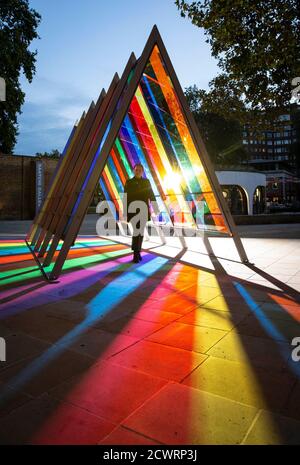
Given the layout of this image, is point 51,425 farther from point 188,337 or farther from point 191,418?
point 188,337

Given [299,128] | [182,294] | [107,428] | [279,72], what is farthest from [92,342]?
[299,128]

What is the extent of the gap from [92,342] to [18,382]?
0.76 m

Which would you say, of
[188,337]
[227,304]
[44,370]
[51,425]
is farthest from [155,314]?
[51,425]

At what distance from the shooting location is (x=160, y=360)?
250 cm


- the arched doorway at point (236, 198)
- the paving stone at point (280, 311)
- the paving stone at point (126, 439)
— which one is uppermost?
the arched doorway at point (236, 198)

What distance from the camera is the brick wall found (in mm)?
29406

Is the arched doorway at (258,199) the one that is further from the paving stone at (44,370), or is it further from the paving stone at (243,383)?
the paving stone at (44,370)

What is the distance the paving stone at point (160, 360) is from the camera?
2311mm

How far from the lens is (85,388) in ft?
6.89

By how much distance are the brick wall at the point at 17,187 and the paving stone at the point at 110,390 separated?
30063mm

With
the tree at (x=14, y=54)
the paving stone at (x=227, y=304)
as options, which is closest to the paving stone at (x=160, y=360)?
the paving stone at (x=227, y=304)

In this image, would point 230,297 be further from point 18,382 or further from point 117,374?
point 18,382

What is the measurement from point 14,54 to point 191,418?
27892 millimetres
